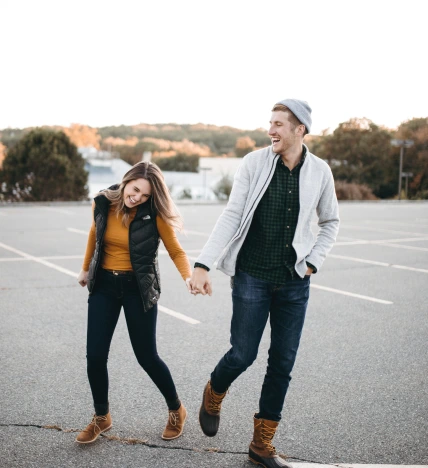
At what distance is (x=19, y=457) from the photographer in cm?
316

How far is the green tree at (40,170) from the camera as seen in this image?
27.6 m

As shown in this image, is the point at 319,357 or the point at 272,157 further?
the point at 319,357

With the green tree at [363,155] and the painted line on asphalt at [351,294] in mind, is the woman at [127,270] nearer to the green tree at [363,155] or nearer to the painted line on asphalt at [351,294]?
the painted line on asphalt at [351,294]

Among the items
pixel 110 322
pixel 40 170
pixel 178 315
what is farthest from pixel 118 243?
pixel 40 170

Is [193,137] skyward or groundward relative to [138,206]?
skyward

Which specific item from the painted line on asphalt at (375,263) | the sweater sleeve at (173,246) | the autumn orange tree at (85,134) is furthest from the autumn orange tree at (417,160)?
the sweater sleeve at (173,246)

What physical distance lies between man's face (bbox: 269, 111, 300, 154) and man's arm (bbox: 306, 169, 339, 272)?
13.8 inches

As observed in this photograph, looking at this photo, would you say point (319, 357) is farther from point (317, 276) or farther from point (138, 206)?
point (317, 276)

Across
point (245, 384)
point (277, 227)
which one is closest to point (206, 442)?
point (245, 384)

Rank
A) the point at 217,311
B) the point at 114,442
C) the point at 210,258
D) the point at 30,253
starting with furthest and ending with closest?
1. the point at 30,253
2. the point at 217,311
3. the point at 114,442
4. the point at 210,258

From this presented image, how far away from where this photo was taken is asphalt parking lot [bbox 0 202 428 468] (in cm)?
333

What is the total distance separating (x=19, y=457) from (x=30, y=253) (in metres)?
8.11

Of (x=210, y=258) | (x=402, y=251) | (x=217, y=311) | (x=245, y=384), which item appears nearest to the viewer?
(x=210, y=258)

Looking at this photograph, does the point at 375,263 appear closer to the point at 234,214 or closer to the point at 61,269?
the point at 61,269
